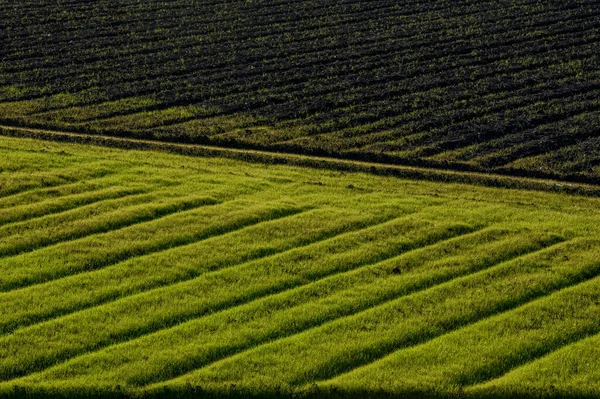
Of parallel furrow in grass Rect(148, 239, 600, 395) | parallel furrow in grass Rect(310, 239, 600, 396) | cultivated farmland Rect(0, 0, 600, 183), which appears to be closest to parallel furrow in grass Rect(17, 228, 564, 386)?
parallel furrow in grass Rect(148, 239, 600, 395)

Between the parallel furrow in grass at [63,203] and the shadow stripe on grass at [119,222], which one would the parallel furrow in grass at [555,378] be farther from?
the parallel furrow in grass at [63,203]

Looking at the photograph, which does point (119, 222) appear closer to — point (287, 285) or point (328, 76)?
point (287, 285)

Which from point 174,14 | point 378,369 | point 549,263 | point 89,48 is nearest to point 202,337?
point 378,369

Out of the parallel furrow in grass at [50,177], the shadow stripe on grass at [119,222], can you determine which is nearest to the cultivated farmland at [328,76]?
the parallel furrow in grass at [50,177]

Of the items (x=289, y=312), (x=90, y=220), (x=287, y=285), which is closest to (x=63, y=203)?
(x=90, y=220)

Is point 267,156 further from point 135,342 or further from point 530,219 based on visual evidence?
point 135,342
